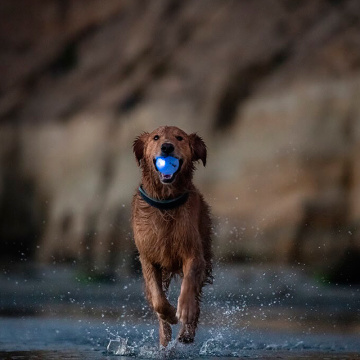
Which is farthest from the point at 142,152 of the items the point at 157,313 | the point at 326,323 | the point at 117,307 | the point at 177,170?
the point at 117,307

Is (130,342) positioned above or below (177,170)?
below

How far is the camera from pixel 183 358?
46.1 feet

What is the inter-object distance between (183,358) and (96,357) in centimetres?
74

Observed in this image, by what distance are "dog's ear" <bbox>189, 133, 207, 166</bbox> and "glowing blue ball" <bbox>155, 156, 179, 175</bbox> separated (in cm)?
35

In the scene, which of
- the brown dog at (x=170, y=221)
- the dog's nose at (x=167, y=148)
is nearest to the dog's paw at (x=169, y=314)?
the brown dog at (x=170, y=221)

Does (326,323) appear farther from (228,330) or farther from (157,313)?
(157,313)

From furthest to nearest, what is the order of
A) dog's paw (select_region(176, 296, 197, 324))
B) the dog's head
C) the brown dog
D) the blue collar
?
the blue collar, the brown dog, the dog's head, dog's paw (select_region(176, 296, 197, 324))

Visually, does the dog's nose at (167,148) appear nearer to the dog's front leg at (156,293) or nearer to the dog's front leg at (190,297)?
the dog's front leg at (190,297)

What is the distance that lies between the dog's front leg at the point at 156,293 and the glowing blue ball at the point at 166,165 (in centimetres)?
95

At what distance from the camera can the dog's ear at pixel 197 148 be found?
14.2 meters

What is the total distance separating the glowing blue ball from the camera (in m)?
13.8

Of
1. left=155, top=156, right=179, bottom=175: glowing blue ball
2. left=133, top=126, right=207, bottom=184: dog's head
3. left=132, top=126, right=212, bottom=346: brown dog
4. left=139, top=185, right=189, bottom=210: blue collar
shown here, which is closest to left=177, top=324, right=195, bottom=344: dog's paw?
left=132, top=126, right=212, bottom=346: brown dog

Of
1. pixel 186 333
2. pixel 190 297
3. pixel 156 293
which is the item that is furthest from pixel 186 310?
pixel 186 333

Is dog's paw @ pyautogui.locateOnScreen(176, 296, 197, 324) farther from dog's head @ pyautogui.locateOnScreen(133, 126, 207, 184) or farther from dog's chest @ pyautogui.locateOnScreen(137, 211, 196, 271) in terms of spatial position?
dog's head @ pyautogui.locateOnScreen(133, 126, 207, 184)
